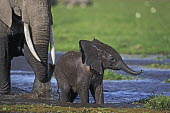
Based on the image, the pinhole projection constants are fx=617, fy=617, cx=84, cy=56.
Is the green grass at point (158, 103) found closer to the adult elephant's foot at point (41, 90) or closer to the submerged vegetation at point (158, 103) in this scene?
the submerged vegetation at point (158, 103)

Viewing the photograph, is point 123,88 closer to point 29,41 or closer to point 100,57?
point 100,57

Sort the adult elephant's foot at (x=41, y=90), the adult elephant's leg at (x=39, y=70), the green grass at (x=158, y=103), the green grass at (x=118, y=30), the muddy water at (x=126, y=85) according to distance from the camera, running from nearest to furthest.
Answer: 1. the green grass at (x=158, y=103)
2. the adult elephant's leg at (x=39, y=70)
3. the adult elephant's foot at (x=41, y=90)
4. the muddy water at (x=126, y=85)
5. the green grass at (x=118, y=30)

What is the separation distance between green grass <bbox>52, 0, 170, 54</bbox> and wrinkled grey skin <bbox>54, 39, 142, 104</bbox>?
8588 mm

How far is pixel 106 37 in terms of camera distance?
21891 mm

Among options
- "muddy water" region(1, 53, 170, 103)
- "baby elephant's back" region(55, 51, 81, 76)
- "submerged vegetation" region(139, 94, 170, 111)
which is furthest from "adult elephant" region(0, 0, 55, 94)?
"submerged vegetation" region(139, 94, 170, 111)

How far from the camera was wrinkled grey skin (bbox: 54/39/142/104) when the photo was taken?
361 inches

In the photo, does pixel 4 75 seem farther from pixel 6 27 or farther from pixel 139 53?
pixel 139 53

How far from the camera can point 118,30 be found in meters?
24.2

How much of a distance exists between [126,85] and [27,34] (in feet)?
11.2

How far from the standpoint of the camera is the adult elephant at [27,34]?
29.6ft

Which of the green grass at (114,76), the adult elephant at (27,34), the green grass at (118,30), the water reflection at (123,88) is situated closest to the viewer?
the adult elephant at (27,34)

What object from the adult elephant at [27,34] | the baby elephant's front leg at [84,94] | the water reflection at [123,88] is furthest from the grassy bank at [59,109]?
the water reflection at [123,88]

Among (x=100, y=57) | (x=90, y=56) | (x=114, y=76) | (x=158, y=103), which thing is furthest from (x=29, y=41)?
(x=114, y=76)

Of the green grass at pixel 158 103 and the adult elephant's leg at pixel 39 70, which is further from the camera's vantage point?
the adult elephant's leg at pixel 39 70
